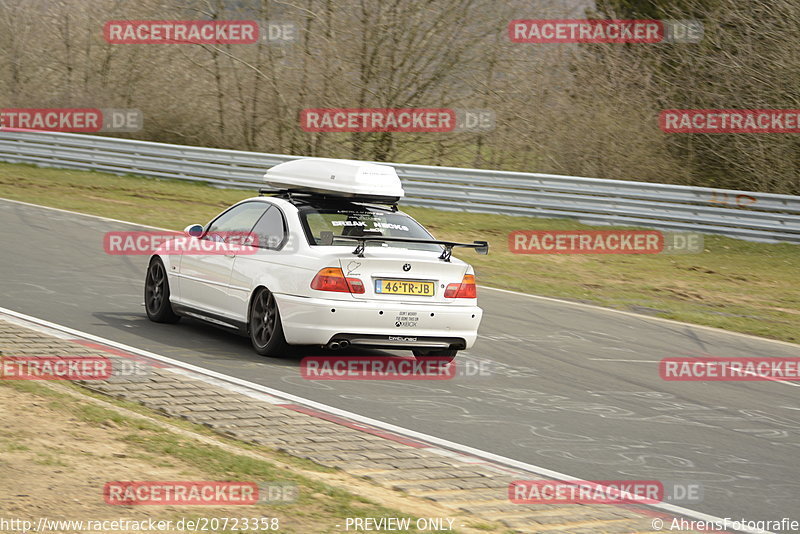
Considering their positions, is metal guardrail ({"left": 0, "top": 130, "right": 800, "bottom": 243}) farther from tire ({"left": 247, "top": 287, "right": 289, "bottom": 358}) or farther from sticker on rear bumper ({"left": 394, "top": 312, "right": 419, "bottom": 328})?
tire ({"left": 247, "top": 287, "right": 289, "bottom": 358})

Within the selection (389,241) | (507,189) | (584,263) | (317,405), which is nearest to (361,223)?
(389,241)

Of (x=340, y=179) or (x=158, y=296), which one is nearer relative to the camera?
(x=340, y=179)

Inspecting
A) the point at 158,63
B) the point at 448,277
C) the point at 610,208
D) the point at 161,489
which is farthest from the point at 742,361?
the point at 158,63

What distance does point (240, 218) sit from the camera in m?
11.5

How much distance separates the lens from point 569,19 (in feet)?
100.0

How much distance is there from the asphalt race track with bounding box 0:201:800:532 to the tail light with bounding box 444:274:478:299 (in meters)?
0.71

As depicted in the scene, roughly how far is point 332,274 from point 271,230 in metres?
1.15

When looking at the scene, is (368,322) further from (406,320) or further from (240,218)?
(240,218)

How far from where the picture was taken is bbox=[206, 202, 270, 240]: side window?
11375mm

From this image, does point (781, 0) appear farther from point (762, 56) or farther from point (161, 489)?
point (161, 489)

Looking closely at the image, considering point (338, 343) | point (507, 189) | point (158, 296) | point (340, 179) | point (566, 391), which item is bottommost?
point (566, 391)

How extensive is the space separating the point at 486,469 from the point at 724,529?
58.7 inches

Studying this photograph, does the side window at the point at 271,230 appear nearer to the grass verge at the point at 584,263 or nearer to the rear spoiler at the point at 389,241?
the rear spoiler at the point at 389,241

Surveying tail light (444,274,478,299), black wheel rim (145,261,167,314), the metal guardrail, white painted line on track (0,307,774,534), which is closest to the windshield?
tail light (444,274,478,299)
